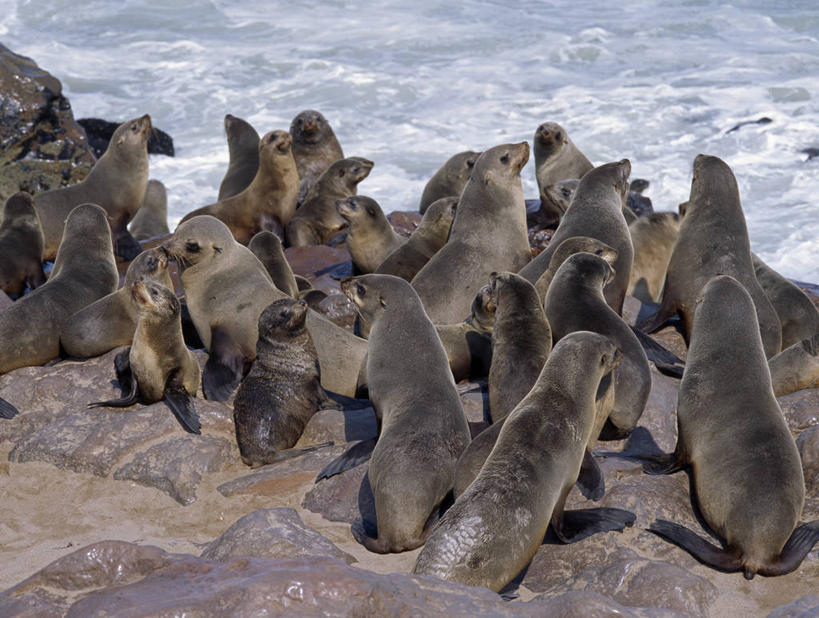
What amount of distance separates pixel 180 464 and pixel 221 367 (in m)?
1.44

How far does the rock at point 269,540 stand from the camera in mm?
4711

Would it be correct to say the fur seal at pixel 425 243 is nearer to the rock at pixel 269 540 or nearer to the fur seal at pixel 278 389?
the fur seal at pixel 278 389

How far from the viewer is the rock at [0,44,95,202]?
1450cm

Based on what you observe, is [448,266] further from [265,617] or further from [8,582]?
[265,617]

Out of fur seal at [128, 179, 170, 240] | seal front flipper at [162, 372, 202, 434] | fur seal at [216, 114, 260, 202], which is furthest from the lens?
fur seal at [128, 179, 170, 240]

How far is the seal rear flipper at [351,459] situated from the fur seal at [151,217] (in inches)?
353

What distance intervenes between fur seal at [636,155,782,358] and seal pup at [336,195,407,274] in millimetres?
3020

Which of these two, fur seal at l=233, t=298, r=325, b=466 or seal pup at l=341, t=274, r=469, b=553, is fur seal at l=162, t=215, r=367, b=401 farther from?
seal pup at l=341, t=274, r=469, b=553

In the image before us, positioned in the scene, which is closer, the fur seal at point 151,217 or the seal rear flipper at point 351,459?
the seal rear flipper at point 351,459

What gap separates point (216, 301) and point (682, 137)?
16998 millimetres

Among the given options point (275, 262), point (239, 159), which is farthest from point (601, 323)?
point (239, 159)

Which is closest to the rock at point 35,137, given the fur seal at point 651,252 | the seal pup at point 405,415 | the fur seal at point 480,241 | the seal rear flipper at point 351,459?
the fur seal at point 480,241

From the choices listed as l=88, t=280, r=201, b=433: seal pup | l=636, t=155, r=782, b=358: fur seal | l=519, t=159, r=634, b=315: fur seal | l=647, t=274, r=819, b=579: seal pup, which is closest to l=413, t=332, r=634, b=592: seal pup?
l=647, t=274, r=819, b=579: seal pup

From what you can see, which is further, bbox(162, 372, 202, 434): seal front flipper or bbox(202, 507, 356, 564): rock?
bbox(162, 372, 202, 434): seal front flipper
